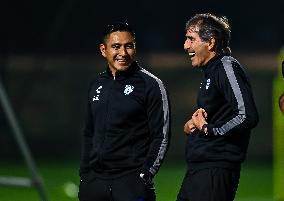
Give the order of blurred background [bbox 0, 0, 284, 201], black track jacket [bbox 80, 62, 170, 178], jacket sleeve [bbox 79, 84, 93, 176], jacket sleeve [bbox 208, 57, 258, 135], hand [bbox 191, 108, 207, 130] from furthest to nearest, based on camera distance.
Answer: blurred background [bbox 0, 0, 284, 201] < jacket sleeve [bbox 79, 84, 93, 176] < black track jacket [bbox 80, 62, 170, 178] < hand [bbox 191, 108, 207, 130] < jacket sleeve [bbox 208, 57, 258, 135]

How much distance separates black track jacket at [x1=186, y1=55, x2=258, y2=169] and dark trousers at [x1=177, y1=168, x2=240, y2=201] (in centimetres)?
4

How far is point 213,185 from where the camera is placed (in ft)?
17.0

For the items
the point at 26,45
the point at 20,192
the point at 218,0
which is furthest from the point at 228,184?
the point at 218,0

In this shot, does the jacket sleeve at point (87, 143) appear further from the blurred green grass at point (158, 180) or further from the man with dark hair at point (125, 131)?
the blurred green grass at point (158, 180)

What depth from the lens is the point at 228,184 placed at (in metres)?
5.21

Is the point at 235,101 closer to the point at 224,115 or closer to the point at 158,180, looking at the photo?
the point at 224,115

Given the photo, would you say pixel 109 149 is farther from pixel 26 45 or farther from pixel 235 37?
pixel 235 37

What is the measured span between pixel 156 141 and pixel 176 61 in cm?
2145

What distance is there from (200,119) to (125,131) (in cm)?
52

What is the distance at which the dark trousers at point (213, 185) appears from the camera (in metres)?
5.19

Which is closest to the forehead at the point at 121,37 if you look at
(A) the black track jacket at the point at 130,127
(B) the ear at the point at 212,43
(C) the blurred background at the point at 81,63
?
(A) the black track jacket at the point at 130,127

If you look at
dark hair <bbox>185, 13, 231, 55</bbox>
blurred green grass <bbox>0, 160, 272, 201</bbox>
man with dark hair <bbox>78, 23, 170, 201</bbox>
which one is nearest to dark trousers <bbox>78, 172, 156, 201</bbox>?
man with dark hair <bbox>78, 23, 170, 201</bbox>

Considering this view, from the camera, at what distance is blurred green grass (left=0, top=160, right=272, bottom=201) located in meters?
Result: 10.3

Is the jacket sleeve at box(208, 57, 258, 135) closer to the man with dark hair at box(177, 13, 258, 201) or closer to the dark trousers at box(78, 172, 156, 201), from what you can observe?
the man with dark hair at box(177, 13, 258, 201)
